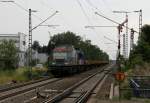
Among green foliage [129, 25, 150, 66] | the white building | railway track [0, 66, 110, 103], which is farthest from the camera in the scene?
the white building

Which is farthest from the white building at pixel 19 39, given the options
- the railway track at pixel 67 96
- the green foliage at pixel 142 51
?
the railway track at pixel 67 96

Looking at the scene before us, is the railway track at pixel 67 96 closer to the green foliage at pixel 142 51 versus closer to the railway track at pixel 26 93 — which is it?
the railway track at pixel 26 93

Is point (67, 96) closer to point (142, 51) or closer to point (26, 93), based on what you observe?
point (26, 93)

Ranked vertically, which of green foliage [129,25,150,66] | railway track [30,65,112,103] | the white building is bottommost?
railway track [30,65,112,103]

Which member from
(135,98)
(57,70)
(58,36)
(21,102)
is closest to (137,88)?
(135,98)

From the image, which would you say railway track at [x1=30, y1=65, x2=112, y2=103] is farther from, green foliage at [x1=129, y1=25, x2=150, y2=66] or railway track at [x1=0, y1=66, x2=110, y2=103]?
green foliage at [x1=129, y1=25, x2=150, y2=66]

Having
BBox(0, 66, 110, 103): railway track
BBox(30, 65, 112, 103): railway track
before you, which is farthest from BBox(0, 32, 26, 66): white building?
BBox(30, 65, 112, 103): railway track

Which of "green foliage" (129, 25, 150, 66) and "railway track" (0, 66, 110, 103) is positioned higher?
"green foliage" (129, 25, 150, 66)

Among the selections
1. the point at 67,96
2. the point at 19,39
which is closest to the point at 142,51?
the point at 67,96

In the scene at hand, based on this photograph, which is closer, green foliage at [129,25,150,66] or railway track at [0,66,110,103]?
railway track at [0,66,110,103]

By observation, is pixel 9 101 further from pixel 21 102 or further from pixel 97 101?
pixel 97 101

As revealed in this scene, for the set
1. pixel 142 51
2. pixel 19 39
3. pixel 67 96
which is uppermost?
pixel 19 39

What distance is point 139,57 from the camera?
55469 mm

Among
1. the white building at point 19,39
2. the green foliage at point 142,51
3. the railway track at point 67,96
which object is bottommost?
the railway track at point 67,96
